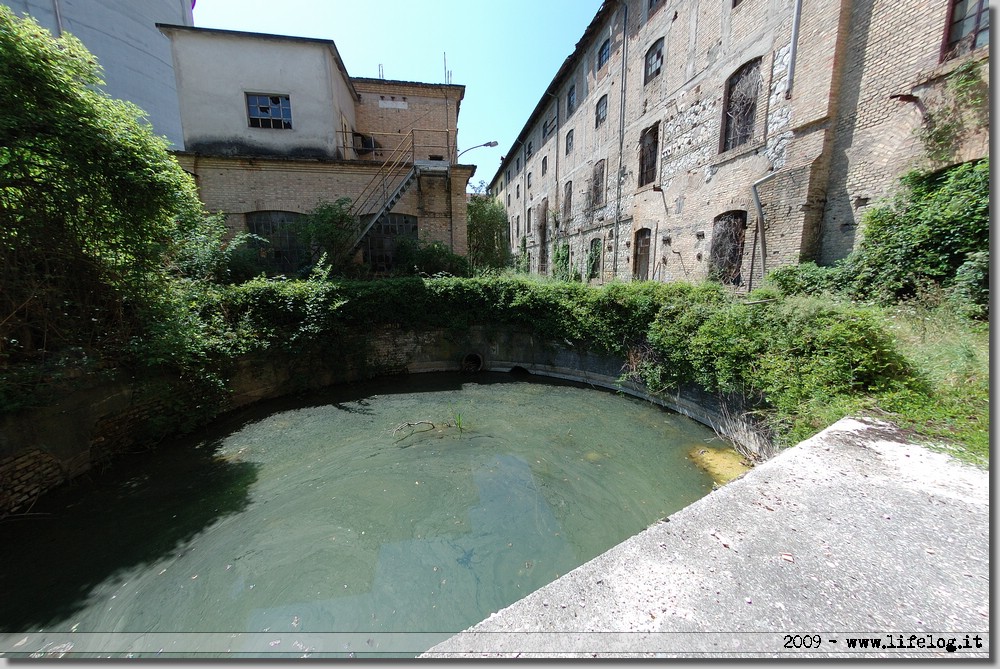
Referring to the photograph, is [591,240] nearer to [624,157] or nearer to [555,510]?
[624,157]

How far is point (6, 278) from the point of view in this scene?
170 inches

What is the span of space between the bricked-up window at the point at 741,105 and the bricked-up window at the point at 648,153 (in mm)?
2906

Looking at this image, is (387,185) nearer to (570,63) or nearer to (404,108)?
(404,108)

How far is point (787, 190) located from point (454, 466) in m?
9.69

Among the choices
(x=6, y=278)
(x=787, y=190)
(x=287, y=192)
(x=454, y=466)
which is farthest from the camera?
(x=287, y=192)

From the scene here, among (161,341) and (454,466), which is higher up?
(161,341)

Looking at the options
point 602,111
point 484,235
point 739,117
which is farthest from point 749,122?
point 484,235

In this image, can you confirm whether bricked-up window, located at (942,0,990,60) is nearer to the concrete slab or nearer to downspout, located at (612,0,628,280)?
the concrete slab

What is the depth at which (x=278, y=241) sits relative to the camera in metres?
12.5

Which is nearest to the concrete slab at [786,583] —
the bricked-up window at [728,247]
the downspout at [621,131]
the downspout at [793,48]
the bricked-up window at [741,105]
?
the bricked-up window at [728,247]

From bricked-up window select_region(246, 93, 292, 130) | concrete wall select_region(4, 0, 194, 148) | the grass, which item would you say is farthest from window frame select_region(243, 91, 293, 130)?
the grass

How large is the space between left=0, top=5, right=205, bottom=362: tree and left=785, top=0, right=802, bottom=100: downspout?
12.7m

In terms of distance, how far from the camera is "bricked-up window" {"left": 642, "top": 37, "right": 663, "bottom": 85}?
12.6 meters

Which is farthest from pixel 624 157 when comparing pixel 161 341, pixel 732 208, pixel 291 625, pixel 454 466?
pixel 291 625
